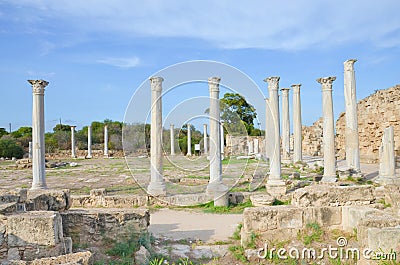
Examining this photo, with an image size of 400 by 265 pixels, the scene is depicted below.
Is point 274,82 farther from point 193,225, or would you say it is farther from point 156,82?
point 193,225

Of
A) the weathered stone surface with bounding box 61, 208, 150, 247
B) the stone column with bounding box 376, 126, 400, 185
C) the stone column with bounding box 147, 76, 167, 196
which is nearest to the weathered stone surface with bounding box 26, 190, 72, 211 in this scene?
the weathered stone surface with bounding box 61, 208, 150, 247

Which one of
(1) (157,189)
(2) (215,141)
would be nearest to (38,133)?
(1) (157,189)

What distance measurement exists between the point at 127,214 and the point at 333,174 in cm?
922

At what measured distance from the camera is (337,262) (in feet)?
20.7

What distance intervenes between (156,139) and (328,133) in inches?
253

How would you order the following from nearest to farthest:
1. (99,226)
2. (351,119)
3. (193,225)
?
(99,226) < (193,225) < (351,119)

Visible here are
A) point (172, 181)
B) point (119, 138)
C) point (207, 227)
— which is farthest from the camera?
point (119, 138)

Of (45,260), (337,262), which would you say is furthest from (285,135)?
(45,260)

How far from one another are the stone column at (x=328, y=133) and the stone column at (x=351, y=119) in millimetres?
1583

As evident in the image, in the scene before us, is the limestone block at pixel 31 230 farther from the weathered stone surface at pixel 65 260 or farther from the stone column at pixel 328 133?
the stone column at pixel 328 133

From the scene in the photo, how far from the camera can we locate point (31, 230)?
5.38 metres

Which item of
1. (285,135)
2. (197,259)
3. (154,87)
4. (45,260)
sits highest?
(154,87)

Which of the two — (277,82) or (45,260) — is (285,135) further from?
(45,260)

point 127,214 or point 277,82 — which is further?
point 277,82
